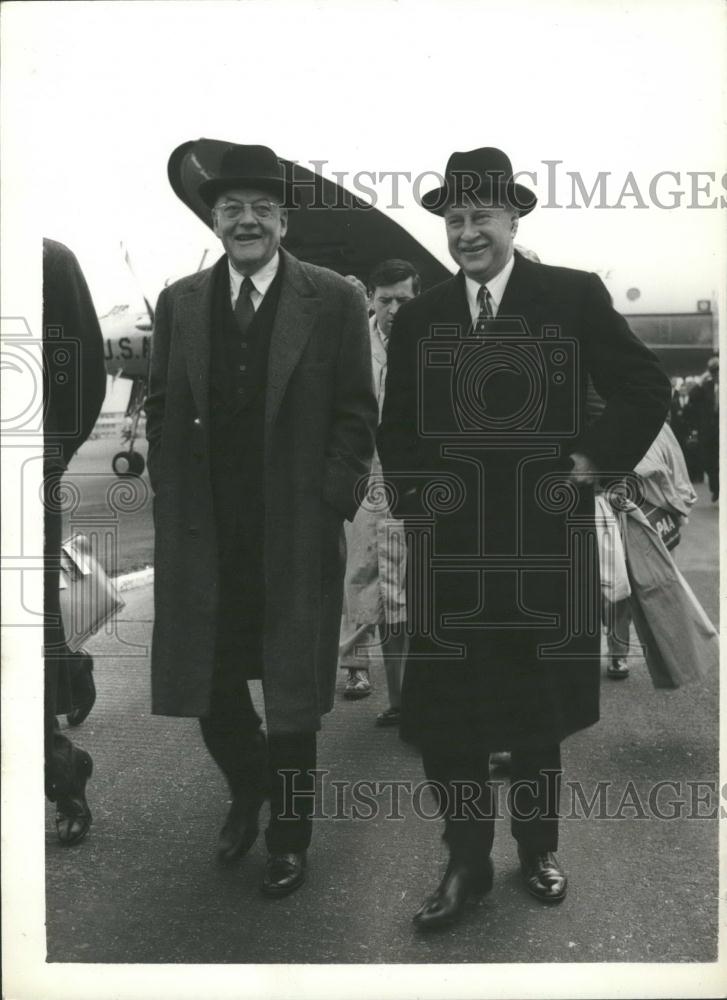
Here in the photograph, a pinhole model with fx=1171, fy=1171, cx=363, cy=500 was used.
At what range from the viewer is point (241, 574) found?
3.63 metres

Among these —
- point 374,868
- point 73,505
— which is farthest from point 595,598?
point 73,505

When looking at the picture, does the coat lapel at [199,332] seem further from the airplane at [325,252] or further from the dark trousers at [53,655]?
the dark trousers at [53,655]

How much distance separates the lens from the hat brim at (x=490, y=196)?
3508 millimetres

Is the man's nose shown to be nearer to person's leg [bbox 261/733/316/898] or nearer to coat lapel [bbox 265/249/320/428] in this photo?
coat lapel [bbox 265/249/320/428]

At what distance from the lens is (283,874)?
353cm

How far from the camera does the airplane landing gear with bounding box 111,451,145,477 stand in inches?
147

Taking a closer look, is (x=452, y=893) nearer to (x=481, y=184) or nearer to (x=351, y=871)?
(x=351, y=871)

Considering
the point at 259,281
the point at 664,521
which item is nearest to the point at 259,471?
the point at 259,281

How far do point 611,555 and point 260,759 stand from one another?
1.51 meters

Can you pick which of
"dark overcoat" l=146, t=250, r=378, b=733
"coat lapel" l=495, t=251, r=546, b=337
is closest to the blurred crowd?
"coat lapel" l=495, t=251, r=546, b=337

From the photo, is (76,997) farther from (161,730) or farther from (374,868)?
(161,730)

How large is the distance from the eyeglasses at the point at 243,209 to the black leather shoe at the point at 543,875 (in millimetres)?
2094

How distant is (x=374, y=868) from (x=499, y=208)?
2.05 metres

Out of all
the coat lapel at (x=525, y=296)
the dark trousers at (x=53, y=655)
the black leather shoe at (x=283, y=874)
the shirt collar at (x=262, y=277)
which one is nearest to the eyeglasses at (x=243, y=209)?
the shirt collar at (x=262, y=277)
